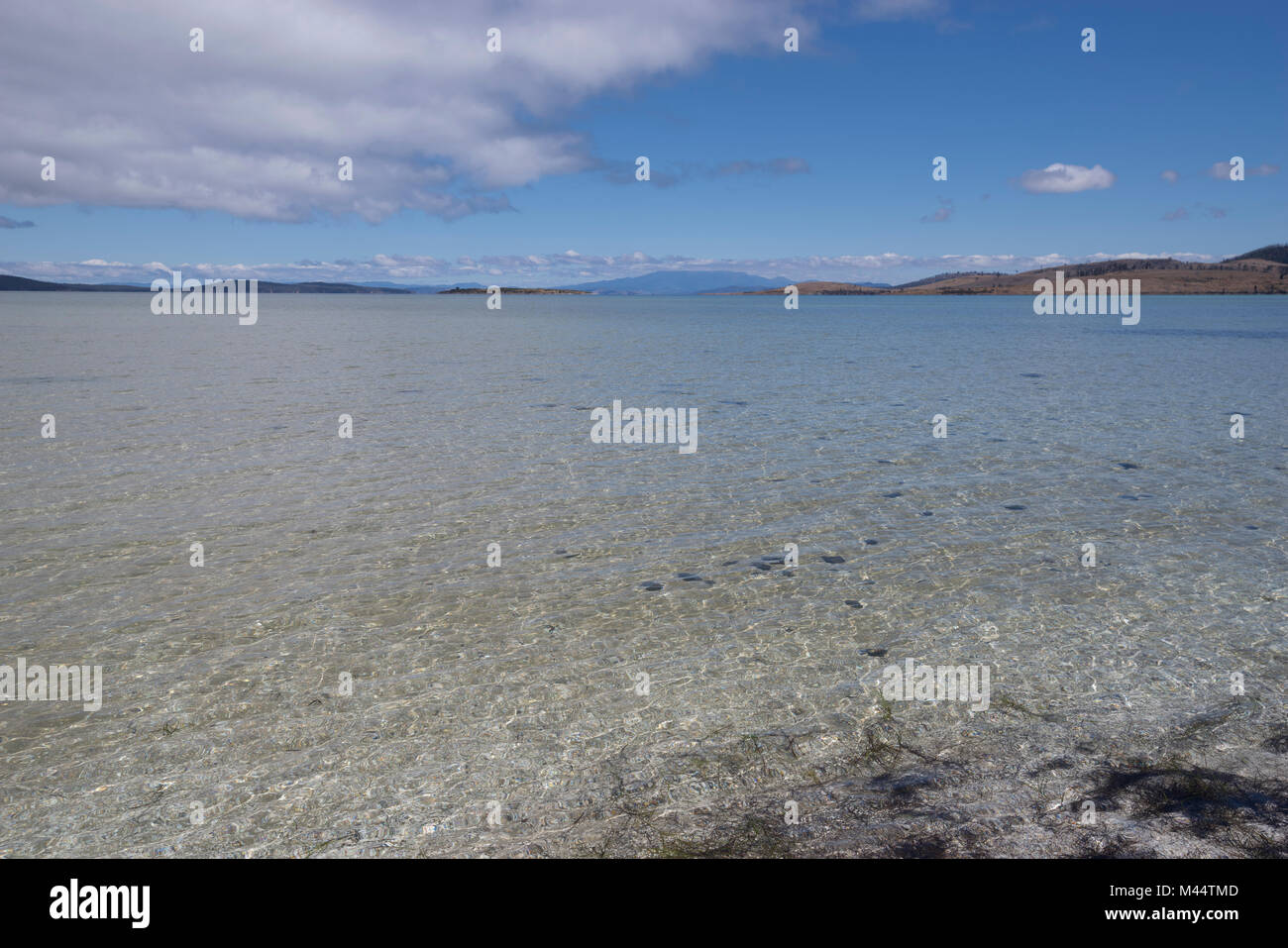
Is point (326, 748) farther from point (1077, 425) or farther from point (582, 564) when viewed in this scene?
point (1077, 425)

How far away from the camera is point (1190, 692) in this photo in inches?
360

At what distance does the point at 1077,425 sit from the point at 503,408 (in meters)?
20.5

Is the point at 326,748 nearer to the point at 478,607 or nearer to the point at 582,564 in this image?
the point at 478,607

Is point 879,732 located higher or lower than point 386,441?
lower

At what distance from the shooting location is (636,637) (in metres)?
10.8

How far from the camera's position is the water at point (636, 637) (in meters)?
7.00

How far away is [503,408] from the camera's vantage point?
2959 centimetres

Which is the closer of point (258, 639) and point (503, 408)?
point (258, 639)

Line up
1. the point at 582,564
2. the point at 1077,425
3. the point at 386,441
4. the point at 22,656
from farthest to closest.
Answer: the point at 1077,425, the point at 386,441, the point at 582,564, the point at 22,656

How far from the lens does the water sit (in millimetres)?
7000
